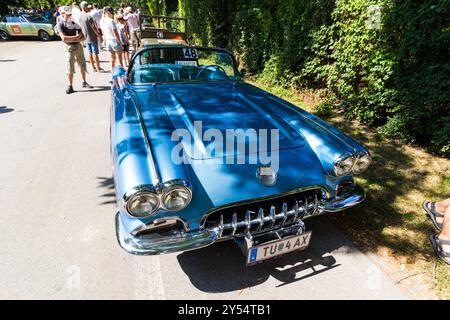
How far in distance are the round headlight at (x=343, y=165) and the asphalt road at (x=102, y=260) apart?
2.48 feet

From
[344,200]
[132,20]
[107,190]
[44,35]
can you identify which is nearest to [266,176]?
[344,200]

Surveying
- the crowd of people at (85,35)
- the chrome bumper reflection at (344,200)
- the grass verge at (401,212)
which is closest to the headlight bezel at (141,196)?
the chrome bumper reflection at (344,200)

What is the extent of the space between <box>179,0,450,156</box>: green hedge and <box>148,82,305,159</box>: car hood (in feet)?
7.39

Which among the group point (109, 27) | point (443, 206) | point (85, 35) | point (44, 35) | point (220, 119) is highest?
point (44, 35)

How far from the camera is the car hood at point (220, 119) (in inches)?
91.6

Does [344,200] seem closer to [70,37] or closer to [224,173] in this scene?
[224,173]

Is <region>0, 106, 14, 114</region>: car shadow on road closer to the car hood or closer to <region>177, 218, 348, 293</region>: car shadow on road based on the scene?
the car hood

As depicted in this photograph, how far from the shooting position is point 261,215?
6.91 feet

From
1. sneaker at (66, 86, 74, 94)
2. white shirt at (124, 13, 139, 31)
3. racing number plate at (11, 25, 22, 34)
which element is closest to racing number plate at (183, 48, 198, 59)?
sneaker at (66, 86, 74, 94)

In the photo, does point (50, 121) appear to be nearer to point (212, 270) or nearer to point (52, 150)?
point (52, 150)

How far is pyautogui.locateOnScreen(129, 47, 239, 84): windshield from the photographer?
11.6ft

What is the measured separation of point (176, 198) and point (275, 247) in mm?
801

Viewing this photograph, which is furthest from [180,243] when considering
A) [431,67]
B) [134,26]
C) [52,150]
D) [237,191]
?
[134,26]

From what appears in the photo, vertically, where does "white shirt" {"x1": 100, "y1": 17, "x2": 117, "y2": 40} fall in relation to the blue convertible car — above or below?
above
